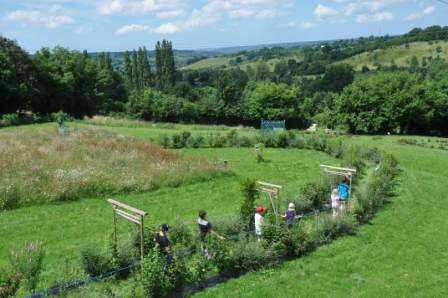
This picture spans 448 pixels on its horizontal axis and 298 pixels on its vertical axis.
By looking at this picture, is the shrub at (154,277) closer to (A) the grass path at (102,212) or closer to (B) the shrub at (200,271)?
(B) the shrub at (200,271)

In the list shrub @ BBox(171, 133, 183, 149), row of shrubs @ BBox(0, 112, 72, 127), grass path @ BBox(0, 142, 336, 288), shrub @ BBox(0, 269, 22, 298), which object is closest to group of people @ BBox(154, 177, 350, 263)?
grass path @ BBox(0, 142, 336, 288)

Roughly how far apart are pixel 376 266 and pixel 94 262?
22.9 ft

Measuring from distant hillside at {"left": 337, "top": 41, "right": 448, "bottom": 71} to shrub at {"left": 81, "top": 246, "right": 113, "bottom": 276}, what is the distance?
148 metres

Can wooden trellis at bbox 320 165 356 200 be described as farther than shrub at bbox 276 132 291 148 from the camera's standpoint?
No

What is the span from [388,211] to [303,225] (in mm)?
4275

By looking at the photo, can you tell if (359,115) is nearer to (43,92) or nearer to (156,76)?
(43,92)

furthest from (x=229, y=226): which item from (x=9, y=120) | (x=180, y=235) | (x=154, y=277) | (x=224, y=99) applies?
(x=224, y=99)

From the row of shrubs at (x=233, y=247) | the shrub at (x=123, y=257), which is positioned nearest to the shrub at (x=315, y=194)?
the row of shrubs at (x=233, y=247)

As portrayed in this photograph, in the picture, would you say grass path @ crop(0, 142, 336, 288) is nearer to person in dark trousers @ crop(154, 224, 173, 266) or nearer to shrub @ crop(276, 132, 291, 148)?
person in dark trousers @ crop(154, 224, 173, 266)

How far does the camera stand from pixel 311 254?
39.2ft

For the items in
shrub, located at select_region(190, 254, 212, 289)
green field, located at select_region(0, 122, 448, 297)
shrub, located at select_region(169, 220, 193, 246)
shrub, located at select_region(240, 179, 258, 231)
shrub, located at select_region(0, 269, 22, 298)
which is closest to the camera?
shrub, located at select_region(0, 269, 22, 298)

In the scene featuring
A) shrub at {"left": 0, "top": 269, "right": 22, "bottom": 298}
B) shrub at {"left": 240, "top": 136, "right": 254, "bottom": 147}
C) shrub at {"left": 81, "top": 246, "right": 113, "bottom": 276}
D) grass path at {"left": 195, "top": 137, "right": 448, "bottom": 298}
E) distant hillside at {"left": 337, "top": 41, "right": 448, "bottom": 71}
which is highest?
distant hillside at {"left": 337, "top": 41, "right": 448, "bottom": 71}

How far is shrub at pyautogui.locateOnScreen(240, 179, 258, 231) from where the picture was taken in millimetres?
12750

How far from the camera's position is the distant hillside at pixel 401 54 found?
14362cm
